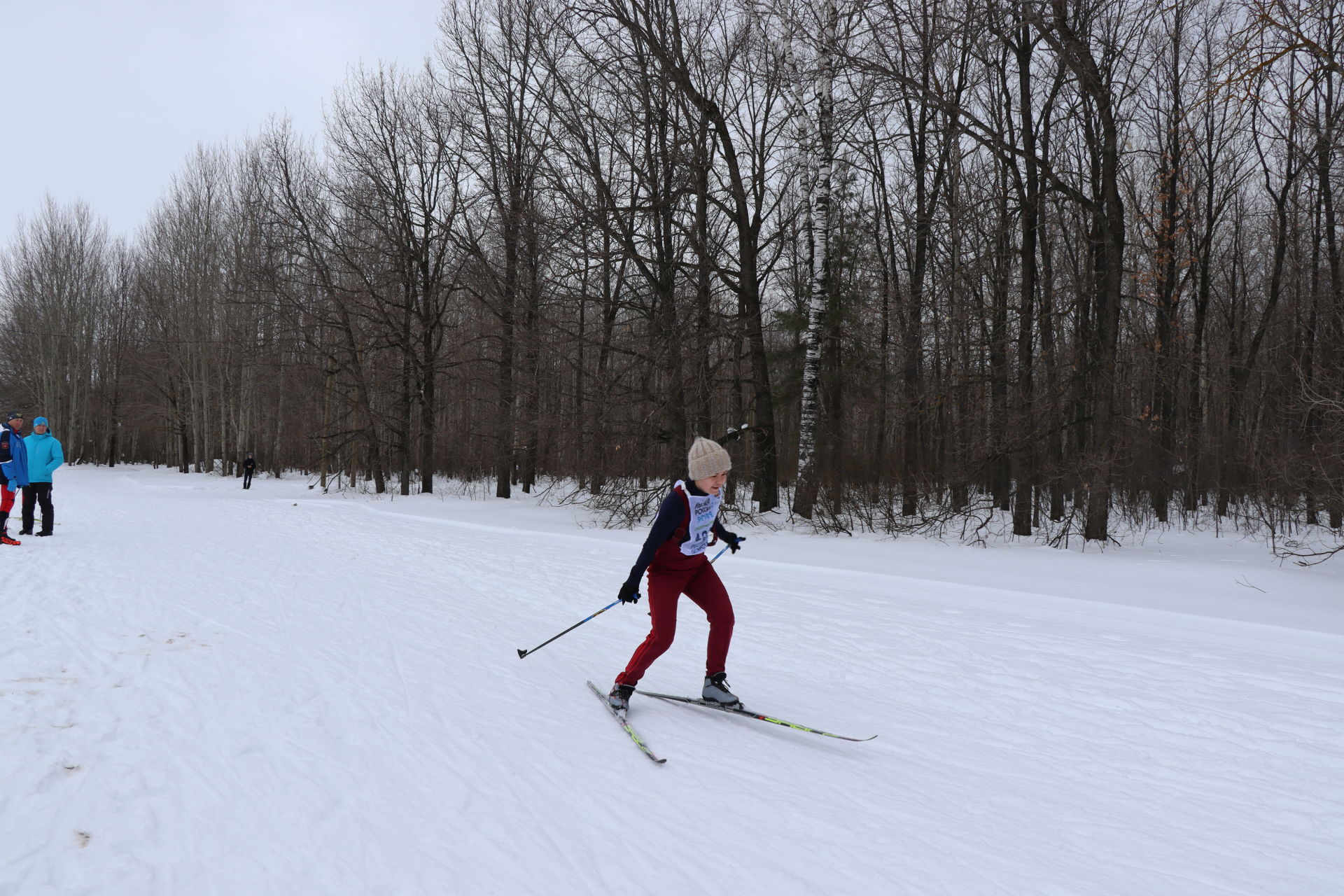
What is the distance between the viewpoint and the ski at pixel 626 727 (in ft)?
13.7

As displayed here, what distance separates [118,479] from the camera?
3778 centimetres

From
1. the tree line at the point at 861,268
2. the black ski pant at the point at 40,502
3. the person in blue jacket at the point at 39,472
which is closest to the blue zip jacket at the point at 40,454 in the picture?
the person in blue jacket at the point at 39,472

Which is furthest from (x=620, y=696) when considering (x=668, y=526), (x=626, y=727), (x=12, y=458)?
(x=12, y=458)

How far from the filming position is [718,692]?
16.5 ft

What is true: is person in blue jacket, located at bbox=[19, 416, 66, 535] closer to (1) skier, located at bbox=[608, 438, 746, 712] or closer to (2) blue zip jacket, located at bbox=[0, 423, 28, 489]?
(2) blue zip jacket, located at bbox=[0, 423, 28, 489]

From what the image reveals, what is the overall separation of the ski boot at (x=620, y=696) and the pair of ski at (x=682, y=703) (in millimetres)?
20

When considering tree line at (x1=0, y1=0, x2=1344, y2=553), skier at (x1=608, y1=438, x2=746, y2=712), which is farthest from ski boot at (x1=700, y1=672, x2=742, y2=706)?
tree line at (x1=0, y1=0, x2=1344, y2=553)

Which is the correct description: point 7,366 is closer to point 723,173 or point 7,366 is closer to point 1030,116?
point 723,173

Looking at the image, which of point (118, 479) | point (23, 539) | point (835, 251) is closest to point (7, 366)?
point (118, 479)

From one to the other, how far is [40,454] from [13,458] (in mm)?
434

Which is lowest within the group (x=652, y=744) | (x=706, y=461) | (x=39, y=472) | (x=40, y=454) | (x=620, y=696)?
(x=652, y=744)

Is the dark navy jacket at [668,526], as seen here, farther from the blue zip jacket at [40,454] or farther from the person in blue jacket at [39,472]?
the person in blue jacket at [39,472]

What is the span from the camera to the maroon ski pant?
4973mm

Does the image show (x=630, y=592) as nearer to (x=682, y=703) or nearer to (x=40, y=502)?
(x=682, y=703)
